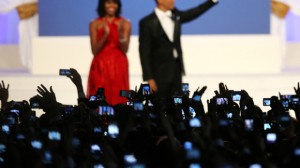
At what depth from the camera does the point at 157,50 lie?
6.34m

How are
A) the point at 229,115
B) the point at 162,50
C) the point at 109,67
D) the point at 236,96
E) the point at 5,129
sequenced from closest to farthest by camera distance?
1. the point at 5,129
2. the point at 229,115
3. the point at 236,96
4. the point at 162,50
5. the point at 109,67

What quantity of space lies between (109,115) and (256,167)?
2.09 ft

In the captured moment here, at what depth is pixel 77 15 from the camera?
6.59 meters

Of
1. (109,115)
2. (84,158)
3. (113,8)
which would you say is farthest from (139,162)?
(113,8)

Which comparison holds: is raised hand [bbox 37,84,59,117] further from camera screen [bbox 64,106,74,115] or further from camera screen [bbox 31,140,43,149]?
camera screen [bbox 31,140,43,149]

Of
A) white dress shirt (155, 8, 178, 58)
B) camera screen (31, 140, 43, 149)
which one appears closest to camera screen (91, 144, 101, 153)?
camera screen (31, 140, 43, 149)

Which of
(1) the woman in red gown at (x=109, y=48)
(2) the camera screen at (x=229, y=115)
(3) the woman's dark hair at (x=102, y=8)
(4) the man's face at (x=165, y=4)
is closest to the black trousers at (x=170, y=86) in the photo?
(1) the woman in red gown at (x=109, y=48)

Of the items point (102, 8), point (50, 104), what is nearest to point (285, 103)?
point (50, 104)

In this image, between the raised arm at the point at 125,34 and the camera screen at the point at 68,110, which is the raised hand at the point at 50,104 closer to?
the camera screen at the point at 68,110

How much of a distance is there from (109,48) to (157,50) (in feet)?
1.43

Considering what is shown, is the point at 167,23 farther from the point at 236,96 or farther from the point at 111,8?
the point at 236,96

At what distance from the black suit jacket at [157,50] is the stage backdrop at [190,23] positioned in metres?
0.18

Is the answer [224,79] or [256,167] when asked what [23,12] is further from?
[256,167]

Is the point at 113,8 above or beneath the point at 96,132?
above
